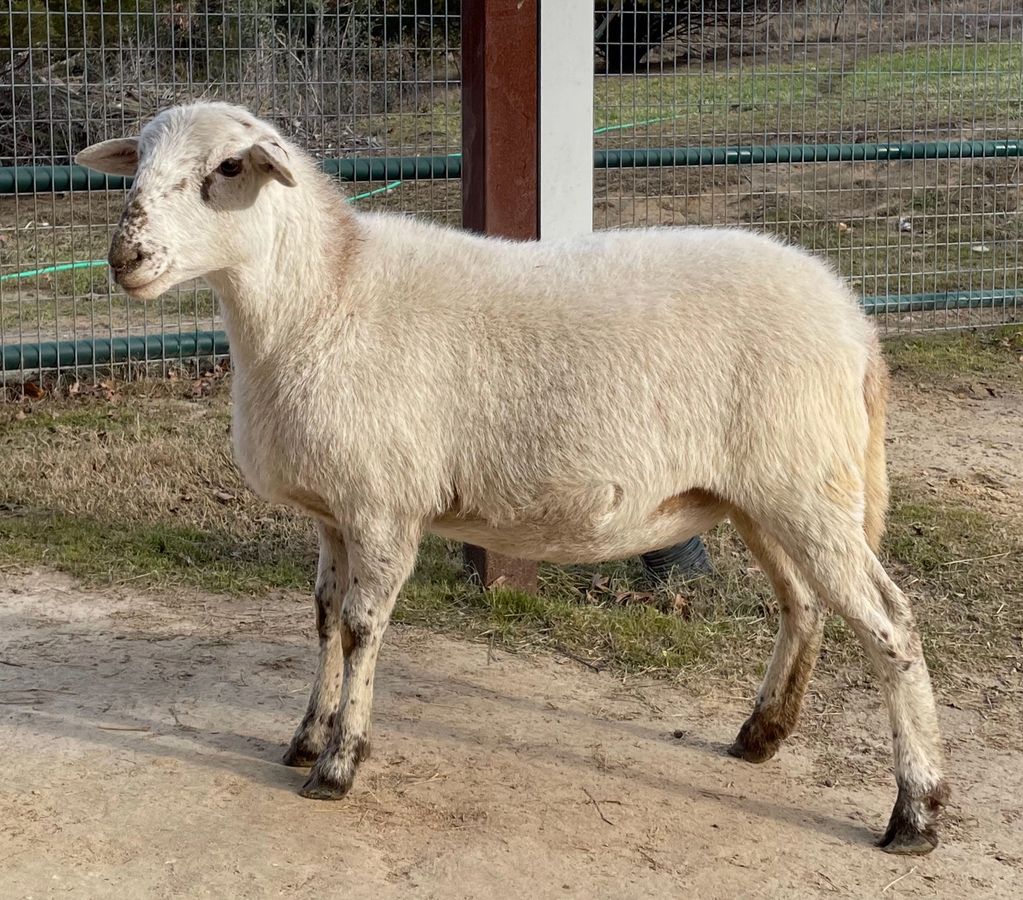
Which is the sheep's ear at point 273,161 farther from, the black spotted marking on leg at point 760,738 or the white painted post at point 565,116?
the black spotted marking on leg at point 760,738

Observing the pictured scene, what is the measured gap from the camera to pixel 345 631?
11.8 ft

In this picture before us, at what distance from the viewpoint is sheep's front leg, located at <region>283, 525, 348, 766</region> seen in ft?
12.5

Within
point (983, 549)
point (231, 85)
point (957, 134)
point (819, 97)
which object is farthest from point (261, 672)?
point (957, 134)

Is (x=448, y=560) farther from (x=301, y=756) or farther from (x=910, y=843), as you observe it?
(x=910, y=843)

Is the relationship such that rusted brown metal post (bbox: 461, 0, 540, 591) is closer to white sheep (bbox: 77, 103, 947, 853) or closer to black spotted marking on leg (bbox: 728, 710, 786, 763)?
white sheep (bbox: 77, 103, 947, 853)

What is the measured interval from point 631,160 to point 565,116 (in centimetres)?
264

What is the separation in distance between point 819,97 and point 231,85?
3617mm

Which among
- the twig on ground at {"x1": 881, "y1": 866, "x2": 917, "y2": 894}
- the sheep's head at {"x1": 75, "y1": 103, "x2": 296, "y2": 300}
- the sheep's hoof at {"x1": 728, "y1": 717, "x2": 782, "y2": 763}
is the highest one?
the sheep's head at {"x1": 75, "y1": 103, "x2": 296, "y2": 300}

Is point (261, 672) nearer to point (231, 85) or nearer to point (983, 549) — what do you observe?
point (983, 549)

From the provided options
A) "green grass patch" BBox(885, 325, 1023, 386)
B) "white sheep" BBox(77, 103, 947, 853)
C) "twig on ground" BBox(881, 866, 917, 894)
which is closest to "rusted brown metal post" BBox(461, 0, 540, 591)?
"white sheep" BBox(77, 103, 947, 853)

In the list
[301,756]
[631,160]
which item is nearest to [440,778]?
[301,756]

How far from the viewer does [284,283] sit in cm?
361

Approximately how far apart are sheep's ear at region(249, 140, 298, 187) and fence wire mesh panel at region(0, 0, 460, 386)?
356cm

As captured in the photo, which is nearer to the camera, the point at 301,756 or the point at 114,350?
the point at 301,756
